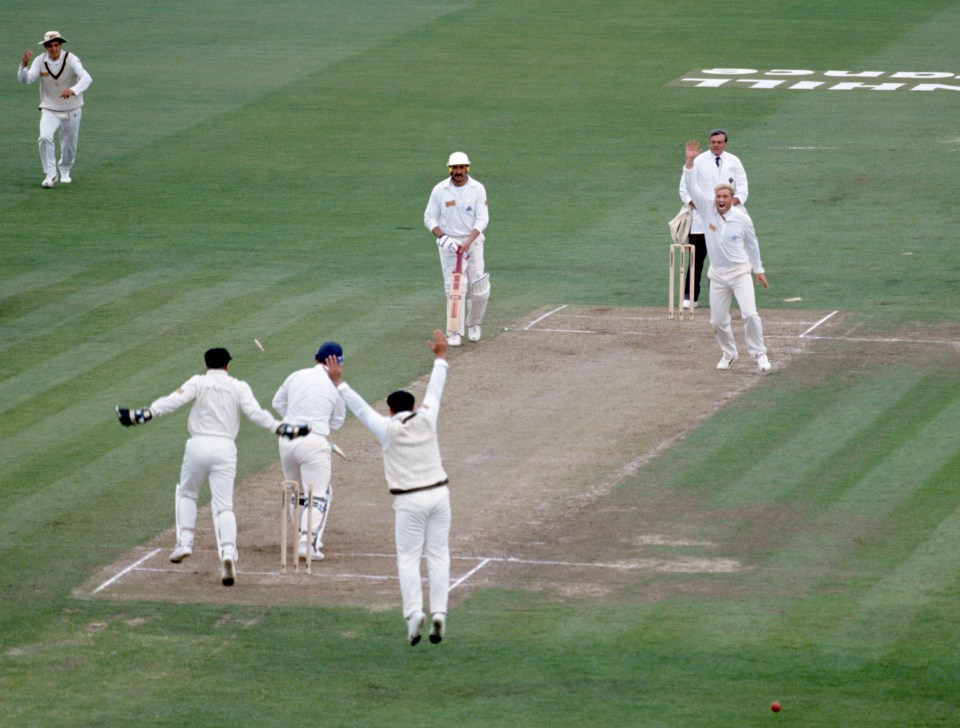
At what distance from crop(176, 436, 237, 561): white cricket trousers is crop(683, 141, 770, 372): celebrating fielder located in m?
7.34

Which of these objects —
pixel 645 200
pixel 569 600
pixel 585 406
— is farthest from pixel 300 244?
pixel 569 600

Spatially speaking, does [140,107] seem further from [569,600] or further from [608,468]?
[569,600]

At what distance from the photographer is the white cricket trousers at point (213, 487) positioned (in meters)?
15.3

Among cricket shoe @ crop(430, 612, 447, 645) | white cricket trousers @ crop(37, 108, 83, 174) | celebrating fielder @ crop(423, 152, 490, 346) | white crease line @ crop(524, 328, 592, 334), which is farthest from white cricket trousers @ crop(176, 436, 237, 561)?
white cricket trousers @ crop(37, 108, 83, 174)

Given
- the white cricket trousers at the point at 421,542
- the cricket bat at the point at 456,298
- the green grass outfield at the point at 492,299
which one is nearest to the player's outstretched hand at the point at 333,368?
the white cricket trousers at the point at 421,542

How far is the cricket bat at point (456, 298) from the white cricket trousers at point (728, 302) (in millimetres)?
3099

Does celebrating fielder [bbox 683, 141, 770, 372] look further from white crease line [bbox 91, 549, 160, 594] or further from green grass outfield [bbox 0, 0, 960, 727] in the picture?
white crease line [bbox 91, 549, 160, 594]

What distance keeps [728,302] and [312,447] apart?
6.90 meters

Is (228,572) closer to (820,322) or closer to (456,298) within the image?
(456,298)

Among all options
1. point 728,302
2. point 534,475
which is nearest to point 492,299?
point 728,302

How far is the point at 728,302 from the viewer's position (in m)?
21.2

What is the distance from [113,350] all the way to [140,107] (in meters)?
14.8

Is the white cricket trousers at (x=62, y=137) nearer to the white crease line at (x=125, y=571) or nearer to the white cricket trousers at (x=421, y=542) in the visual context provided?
the white crease line at (x=125, y=571)

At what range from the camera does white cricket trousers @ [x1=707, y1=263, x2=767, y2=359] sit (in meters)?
21.0
